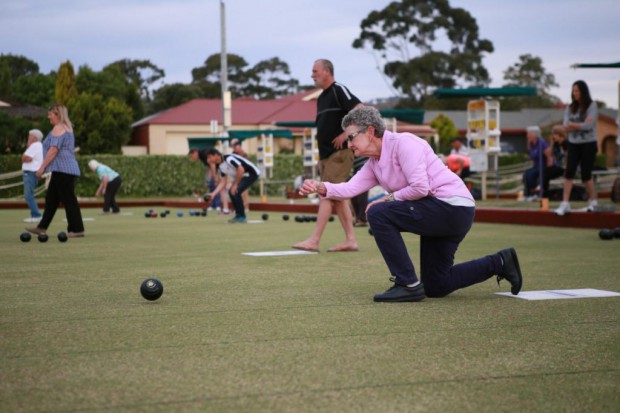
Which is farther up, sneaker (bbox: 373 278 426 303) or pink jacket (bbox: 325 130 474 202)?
pink jacket (bbox: 325 130 474 202)

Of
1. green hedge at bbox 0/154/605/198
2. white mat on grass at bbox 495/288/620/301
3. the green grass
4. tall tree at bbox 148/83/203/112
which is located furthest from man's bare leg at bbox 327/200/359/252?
tall tree at bbox 148/83/203/112

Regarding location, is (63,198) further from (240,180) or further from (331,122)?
(240,180)

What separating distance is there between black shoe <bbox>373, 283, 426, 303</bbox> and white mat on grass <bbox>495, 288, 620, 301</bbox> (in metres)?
0.59

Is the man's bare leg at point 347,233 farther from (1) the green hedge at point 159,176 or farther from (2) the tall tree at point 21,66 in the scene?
(2) the tall tree at point 21,66

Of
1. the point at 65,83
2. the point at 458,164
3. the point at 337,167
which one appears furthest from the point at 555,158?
the point at 65,83

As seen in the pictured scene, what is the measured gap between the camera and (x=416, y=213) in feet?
16.2

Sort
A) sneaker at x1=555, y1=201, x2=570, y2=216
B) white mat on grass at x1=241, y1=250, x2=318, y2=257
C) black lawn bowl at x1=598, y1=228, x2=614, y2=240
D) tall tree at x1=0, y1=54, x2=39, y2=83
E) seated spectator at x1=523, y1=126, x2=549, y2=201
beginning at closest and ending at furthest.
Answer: white mat on grass at x1=241, y1=250, x2=318, y2=257, black lawn bowl at x1=598, y1=228, x2=614, y2=240, sneaker at x1=555, y1=201, x2=570, y2=216, seated spectator at x1=523, y1=126, x2=549, y2=201, tall tree at x1=0, y1=54, x2=39, y2=83

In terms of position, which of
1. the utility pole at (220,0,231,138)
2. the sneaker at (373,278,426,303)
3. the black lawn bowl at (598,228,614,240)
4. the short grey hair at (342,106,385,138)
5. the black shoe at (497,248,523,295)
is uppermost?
the utility pole at (220,0,231,138)

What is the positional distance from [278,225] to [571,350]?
10.6 m

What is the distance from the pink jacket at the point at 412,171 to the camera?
4910 mm

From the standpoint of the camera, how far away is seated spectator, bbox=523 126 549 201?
54.0 ft

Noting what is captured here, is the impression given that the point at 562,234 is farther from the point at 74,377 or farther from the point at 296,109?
the point at 296,109

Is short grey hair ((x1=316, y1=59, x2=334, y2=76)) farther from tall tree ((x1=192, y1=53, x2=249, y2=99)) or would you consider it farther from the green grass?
tall tree ((x1=192, y1=53, x2=249, y2=99))

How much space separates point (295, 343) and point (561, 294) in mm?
2131
